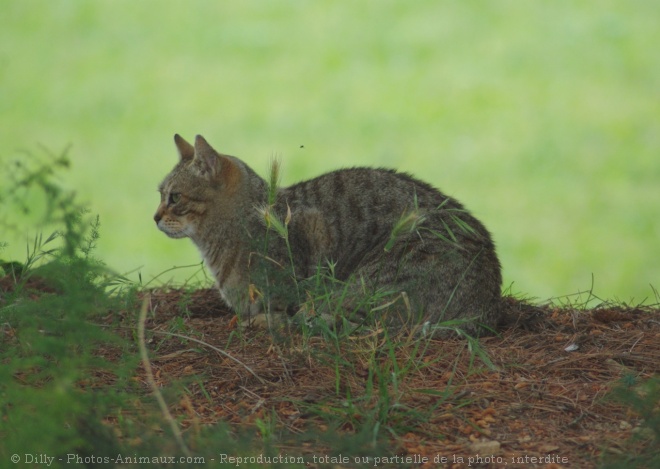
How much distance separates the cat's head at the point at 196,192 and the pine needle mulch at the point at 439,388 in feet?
2.90

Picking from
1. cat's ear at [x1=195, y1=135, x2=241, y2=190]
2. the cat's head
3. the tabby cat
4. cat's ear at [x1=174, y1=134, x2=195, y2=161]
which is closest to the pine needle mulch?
the tabby cat

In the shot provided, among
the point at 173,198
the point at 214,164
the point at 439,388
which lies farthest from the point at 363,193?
the point at 439,388

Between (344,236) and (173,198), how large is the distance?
1049 millimetres

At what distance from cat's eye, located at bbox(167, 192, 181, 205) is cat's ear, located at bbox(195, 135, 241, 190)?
21 centimetres

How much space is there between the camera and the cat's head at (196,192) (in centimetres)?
539

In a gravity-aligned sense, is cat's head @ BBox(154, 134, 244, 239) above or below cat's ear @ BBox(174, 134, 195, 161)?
below

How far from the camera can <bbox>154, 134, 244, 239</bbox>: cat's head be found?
5387 millimetres

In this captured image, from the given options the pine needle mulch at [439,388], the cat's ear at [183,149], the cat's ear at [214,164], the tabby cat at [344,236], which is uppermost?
the cat's ear at [183,149]

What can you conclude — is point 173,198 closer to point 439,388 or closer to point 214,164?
point 214,164

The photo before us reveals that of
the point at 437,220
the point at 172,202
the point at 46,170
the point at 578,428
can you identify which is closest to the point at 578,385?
the point at 578,428

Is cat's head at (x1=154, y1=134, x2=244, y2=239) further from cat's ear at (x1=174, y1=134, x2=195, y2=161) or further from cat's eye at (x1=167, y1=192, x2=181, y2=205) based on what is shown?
cat's ear at (x1=174, y1=134, x2=195, y2=161)

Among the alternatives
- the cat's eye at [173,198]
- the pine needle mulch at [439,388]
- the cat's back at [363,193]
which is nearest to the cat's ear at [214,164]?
the cat's eye at [173,198]

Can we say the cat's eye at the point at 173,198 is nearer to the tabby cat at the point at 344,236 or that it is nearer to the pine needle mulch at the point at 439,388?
the tabby cat at the point at 344,236

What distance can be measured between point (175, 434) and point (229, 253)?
256cm
